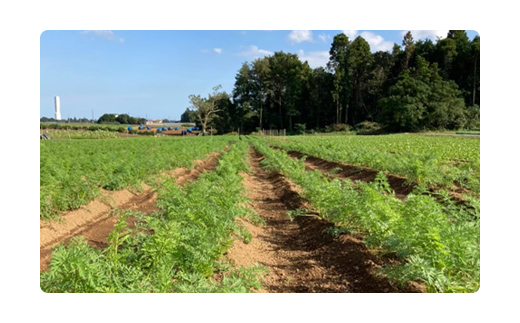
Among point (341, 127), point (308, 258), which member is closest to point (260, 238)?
point (308, 258)

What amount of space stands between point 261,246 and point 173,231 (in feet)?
7.83

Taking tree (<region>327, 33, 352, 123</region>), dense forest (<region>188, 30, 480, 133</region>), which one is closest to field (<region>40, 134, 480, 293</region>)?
dense forest (<region>188, 30, 480, 133</region>)

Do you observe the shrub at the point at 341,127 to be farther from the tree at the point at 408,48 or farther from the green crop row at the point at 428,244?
the green crop row at the point at 428,244

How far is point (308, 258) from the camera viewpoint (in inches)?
208

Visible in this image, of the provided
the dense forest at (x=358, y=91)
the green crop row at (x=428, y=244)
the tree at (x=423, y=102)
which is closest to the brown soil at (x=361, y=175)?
the green crop row at (x=428, y=244)

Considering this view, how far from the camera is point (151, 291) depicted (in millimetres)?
3326

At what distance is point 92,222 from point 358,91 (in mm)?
50040

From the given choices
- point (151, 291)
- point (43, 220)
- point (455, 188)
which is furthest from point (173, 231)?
point (455, 188)

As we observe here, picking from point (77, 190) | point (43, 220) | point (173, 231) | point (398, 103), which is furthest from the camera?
point (398, 103)

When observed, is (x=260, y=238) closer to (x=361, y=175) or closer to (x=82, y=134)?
(x=361, y=175)

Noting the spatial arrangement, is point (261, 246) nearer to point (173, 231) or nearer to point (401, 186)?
point (173, 231)

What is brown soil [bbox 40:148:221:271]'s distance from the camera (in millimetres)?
5871

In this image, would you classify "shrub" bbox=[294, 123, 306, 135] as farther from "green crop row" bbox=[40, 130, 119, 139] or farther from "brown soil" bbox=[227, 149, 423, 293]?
"brown soil" bbox=[227, 149, 423, 293]

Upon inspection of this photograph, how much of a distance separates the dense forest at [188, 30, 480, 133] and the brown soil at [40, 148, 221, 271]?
32.5 meters
